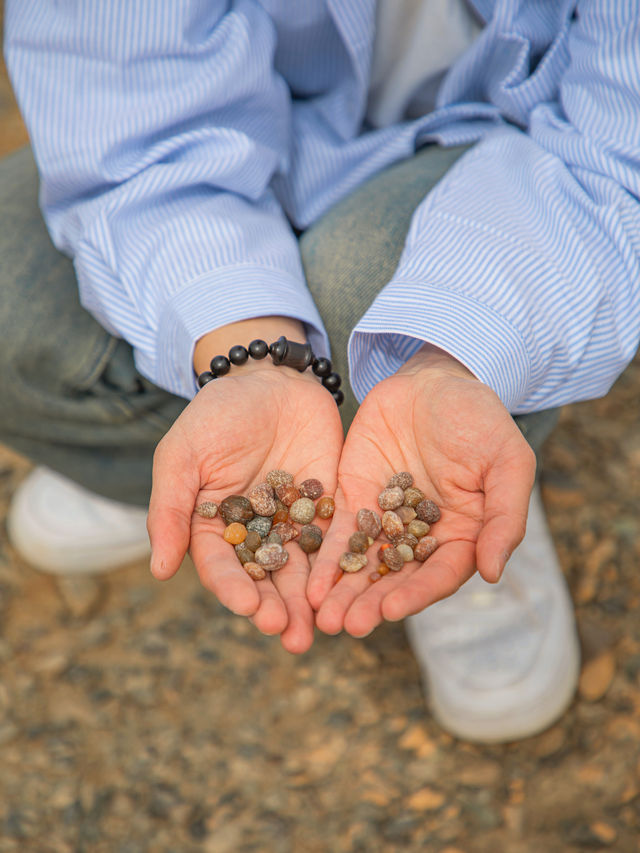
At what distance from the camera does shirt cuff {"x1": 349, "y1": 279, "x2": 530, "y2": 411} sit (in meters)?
1.29

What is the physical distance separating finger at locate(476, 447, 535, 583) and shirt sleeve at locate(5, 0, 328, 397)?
0.56 metres

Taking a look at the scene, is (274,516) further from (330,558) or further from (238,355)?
(238,355)

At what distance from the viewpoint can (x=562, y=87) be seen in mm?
1519

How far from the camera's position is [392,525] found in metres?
1.21

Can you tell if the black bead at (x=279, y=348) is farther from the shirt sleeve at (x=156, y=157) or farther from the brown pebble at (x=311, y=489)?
the brown pebble at (x=311, y=489)

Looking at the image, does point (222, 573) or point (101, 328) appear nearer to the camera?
point (222, 573)

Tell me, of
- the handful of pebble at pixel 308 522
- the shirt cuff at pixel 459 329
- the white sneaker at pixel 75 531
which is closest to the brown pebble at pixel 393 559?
the handful of pebble at pixel 308 522

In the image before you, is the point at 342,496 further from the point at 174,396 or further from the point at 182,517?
the point at 174,396

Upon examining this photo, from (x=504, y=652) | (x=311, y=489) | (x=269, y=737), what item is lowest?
(x=269, y=737)

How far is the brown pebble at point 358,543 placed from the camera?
47.1 inches

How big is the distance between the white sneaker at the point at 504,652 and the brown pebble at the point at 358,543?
801 millimetres

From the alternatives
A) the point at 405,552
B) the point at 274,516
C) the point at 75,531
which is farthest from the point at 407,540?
the point at 75,531

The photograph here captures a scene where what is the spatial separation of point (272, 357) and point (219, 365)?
0.34ft

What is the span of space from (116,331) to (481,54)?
96 cm
